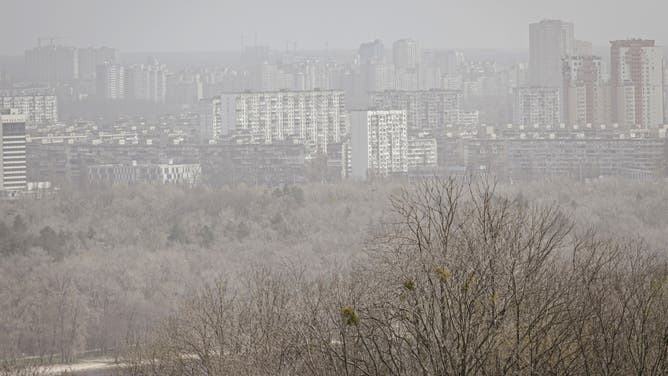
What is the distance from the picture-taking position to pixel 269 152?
1973 inches

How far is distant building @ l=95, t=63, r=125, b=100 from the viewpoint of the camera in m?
66.2

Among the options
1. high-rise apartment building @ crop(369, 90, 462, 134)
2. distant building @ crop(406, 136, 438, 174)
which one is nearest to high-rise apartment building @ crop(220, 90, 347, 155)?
high-rise apartment building @ crop(369, 90, 462, 134)

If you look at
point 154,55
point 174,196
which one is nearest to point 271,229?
point 174,196

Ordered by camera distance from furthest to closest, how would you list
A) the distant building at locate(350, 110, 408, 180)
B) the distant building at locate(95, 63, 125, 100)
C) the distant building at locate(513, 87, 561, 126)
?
the distant building at locate(95, 63, 125, 100) → the distant building at locate(513, 87, 561, 126) → the distant building at locate(350, 110, 408, 180)

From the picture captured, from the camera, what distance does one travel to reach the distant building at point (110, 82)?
217ft

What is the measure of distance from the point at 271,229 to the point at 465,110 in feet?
86.1

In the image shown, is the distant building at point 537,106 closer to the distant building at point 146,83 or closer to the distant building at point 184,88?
the distant building at point 184,88

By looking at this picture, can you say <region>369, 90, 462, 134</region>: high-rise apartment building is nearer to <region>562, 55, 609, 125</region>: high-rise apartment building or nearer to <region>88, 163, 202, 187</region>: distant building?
<region>562, 55, 609, 125</region>: high-rise apartment building

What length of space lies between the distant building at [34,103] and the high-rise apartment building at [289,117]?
6292mm

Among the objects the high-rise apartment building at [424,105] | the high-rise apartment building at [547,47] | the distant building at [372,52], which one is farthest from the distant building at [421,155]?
the distant building at [372,52]

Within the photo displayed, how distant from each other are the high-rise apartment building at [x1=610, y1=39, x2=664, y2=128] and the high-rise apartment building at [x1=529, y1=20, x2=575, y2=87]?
5.48 metres

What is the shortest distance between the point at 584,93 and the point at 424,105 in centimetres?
629

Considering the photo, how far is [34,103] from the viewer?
193 feet

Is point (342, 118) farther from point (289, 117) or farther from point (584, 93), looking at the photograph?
point (584, 93)
